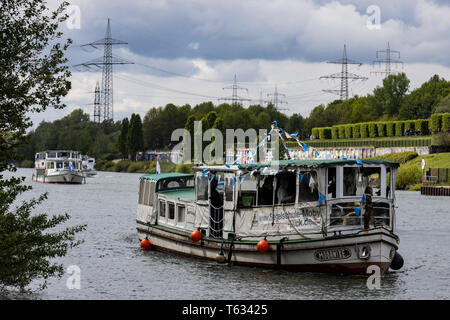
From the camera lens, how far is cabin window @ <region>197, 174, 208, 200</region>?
32281 millimetres

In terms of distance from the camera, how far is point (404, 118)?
15812 cm

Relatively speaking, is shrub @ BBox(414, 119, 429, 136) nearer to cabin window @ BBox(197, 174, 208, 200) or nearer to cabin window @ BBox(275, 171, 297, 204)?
cabin window @ BBox(197, 174, 208, 200)

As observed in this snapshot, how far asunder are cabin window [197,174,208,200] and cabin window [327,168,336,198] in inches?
248

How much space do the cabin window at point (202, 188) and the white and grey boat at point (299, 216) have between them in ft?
0.14

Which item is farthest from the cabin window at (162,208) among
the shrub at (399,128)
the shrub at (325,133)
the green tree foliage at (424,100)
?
the shrub at (325,133)

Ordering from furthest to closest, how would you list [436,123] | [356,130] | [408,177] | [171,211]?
[356,130] → [436,123] → [408,177] → [171,211]

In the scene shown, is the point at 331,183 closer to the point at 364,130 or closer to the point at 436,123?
the point at 436,123

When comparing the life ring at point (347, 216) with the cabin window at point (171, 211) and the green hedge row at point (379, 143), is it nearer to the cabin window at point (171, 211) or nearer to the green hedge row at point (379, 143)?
the cabin window at point (171, 211)

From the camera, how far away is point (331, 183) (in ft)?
91.7

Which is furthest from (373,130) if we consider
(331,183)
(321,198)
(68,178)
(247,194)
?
(321,198)

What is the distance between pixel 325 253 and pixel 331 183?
2.60 m

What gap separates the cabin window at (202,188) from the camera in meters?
32.3
